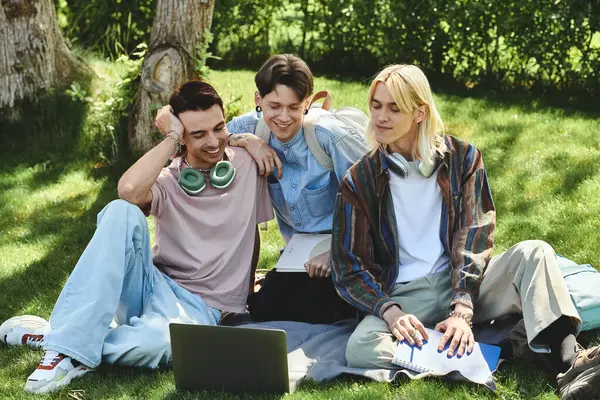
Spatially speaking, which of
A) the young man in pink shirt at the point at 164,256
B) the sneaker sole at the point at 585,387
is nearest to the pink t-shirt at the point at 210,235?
the young man in pink shirt at the point at 164,256

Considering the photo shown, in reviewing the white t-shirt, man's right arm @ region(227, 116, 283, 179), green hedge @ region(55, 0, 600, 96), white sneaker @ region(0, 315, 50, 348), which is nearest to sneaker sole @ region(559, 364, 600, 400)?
the white t-shirt

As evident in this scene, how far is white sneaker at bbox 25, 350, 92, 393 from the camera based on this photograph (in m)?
3.99

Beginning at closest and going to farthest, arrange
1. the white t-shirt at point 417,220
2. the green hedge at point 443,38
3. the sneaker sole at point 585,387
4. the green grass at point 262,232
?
the sneaker sole at point 585,387 → the green grass at point 262,232 → the white t-shirt at point 417,220 → the green hedge at point 443,38

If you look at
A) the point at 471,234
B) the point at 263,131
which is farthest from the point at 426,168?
the point at 263,131

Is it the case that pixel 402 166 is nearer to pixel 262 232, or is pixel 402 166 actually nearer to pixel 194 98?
pixel 194 98

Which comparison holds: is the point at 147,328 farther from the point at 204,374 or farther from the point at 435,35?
the point at 435,35

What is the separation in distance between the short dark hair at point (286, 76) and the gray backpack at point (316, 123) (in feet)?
0.55

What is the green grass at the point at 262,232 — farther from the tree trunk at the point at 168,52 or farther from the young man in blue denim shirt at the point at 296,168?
the young man in blue denim shirt at the point at 296,168

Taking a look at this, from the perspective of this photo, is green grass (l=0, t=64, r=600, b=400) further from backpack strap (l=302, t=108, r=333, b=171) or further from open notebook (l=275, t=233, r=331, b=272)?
backpack strap (l=302, t=108, r=333, b=171)

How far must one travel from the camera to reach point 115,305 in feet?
13.5

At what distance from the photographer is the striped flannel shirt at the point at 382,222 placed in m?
4.14

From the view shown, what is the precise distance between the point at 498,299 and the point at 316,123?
1.23 metres

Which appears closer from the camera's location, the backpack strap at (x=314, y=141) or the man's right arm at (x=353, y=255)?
the man's right arm at (x=353, y=255)

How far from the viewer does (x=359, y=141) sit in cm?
451
